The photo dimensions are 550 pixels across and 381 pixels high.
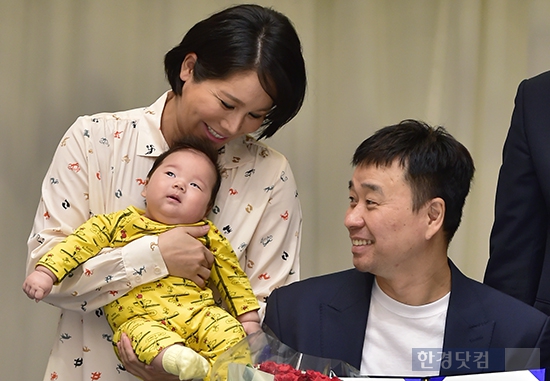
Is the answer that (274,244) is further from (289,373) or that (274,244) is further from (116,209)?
(289,373)

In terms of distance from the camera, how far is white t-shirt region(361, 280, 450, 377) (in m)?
1.75

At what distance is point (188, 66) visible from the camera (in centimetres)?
187

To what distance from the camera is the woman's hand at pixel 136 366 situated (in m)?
1.61

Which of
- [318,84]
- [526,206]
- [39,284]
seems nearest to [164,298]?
[39,284]

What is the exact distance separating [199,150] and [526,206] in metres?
0.81

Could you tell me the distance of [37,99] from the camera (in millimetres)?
2910

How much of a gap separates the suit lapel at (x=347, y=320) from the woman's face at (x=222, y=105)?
0.47 meters

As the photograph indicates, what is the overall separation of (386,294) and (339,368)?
637mm

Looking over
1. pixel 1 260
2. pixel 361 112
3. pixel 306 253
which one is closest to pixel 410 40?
pixel 361 112

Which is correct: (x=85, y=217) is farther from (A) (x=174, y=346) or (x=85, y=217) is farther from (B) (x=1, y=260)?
(B) (x=1, y=260)

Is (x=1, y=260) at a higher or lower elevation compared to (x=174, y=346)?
lower

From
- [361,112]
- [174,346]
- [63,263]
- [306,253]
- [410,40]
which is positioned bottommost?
[306,253]

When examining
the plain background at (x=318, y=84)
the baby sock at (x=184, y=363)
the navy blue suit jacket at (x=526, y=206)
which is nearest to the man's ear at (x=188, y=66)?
the baby sock at (x=184, y=363)

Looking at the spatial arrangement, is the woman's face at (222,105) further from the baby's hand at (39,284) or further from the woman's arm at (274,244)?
the baby's hand at (39,284)
